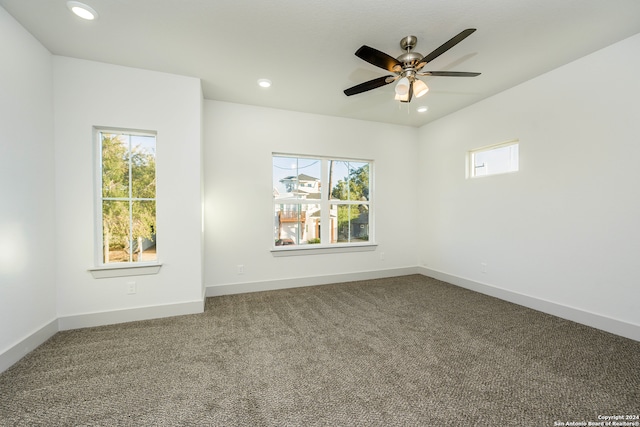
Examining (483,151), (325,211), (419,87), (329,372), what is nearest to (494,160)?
(483,151)

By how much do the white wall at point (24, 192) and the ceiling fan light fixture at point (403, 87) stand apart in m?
3.16

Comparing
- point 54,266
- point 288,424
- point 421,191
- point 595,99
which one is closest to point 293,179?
point 421,191

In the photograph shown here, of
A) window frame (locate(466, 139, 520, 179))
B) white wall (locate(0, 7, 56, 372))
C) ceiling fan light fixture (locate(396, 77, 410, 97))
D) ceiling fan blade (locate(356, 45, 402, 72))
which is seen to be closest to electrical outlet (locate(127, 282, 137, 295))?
white wall (locate(0, 7, 56, 372))

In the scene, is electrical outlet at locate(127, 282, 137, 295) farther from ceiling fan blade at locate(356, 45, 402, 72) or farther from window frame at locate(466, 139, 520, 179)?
window frame at locate(466, 139, 520, 179)

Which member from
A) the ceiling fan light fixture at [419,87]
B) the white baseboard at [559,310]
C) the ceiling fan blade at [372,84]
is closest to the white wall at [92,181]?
the ceiling fan blade at [372,84]

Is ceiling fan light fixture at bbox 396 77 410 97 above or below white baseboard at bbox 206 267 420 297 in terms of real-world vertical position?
above

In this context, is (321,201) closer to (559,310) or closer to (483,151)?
(483,151)

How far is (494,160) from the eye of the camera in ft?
12.2

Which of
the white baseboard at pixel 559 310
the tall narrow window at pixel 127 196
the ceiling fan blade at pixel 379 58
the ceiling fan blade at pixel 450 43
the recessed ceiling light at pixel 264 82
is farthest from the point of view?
the recessed ceiling light at pixel 264 82

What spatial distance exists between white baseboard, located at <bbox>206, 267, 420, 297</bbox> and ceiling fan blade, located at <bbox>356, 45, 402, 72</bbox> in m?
3.11

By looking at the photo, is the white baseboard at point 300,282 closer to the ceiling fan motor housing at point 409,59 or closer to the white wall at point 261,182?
the white wall at point 261,182

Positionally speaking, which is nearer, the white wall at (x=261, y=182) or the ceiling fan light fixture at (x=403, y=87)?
the ceiling fan light fixture at (x=403, y=87)

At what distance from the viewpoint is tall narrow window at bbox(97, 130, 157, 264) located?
2.83 m

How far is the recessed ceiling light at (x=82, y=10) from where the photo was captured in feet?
6.42
